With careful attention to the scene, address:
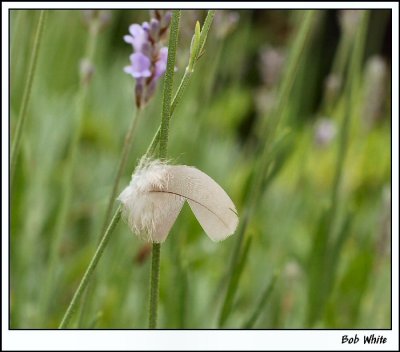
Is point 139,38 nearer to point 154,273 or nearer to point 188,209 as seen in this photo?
point 154,273

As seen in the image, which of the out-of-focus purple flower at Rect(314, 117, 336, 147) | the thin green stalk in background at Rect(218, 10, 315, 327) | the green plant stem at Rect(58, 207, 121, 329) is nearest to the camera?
the green plant stem at Rect(58, 207, 121, 329)

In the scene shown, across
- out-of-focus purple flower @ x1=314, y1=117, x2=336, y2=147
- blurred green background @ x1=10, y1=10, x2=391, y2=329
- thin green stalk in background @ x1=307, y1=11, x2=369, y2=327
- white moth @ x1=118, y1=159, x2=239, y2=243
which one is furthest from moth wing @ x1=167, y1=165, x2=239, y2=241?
out-of-focus purple flower @ x1=314, y1=117, x2=336, y2=147

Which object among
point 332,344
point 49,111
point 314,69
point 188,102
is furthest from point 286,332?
point 314,69

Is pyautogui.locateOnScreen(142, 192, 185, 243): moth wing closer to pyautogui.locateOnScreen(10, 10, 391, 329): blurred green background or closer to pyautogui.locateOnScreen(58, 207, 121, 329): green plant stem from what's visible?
pyautogui.locateOnScreen(58, 207, 121, 329): green plant stem

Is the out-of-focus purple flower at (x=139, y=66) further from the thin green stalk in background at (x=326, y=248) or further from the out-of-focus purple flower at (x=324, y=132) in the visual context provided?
the out-of-focus purple flower at (x=324, y=132)

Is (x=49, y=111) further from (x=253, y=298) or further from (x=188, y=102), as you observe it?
(x=253, y=298)

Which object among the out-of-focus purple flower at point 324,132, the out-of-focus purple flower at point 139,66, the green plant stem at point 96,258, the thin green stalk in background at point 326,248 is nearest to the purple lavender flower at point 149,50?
the out-of-focus purple flower at point 139,66
